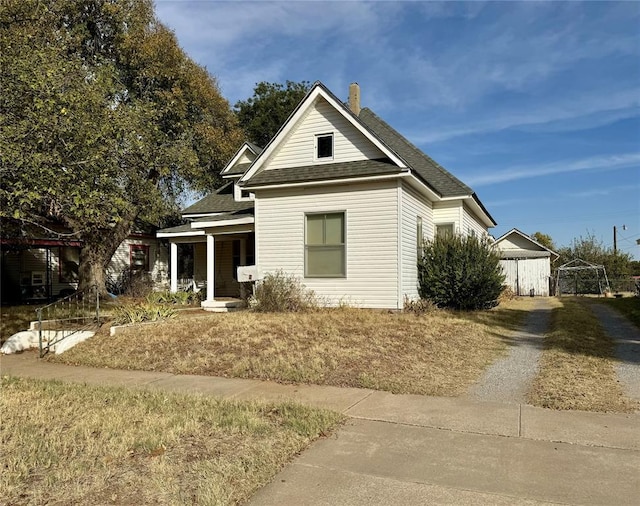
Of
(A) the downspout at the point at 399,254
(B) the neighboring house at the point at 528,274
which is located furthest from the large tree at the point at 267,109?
(A) the downspout at the point at 399,254

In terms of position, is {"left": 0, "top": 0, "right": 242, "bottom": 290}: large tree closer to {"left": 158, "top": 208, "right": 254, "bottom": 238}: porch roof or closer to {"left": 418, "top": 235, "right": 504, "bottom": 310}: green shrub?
{"left": 158, "top": 208, "right": 254, "bottom": 238}: porch roof

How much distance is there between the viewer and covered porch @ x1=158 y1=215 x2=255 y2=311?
17016mm

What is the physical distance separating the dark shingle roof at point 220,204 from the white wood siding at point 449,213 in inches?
269

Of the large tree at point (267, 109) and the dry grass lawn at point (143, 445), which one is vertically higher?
the large tree at point (267, 109)

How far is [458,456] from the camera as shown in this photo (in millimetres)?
4676

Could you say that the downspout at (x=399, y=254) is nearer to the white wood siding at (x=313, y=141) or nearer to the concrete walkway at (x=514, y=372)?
the white wood siding at (x=313, y=141)

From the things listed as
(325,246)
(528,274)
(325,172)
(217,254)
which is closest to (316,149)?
(325,172)

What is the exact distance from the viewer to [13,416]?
5.89 meters

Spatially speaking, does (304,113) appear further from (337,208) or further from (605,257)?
(605,257)

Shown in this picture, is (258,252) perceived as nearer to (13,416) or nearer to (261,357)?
(261,357)

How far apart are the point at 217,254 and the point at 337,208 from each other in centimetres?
893

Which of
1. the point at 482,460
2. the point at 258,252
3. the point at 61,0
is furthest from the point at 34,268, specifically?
the point at 482,460

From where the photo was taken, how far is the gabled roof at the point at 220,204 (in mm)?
20594

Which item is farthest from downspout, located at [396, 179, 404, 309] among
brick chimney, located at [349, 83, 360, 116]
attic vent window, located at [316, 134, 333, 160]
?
brick chimney, located at [349, 83, 360, 116]
